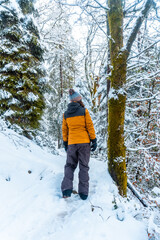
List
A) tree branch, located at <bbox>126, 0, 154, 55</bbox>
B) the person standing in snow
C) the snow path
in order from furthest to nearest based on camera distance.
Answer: the person standing in snow, tree branch, located at <bbox>126, 0, 154, 55</bbox>, the snow path

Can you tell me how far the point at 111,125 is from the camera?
3588mm

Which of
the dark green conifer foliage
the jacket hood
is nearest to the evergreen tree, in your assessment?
the dark green conifer foliage

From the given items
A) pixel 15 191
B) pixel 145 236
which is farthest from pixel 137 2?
pixel 15 191

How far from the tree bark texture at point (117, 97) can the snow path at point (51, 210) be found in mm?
388

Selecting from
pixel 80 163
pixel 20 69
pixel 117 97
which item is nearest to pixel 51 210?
pixel 80 163

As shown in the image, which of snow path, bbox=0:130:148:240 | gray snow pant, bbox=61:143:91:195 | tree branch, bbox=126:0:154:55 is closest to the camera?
snow path, bbox=0:130:148:240

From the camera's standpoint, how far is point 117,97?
3.40 meters

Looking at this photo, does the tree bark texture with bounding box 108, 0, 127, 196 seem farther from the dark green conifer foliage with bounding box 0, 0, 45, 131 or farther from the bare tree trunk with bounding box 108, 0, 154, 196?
the dark green conifer foliage with bounding box 0, 0, 45, 131

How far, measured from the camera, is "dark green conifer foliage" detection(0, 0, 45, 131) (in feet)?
18.7

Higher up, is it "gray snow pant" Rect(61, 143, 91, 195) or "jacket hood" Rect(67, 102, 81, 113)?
"jacket hood" Rect(67, 102, 81, 113)

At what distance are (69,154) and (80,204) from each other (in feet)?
3.40

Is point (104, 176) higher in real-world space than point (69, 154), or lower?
lower

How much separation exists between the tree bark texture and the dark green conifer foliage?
376 centimetres

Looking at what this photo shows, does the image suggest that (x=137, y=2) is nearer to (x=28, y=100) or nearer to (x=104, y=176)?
(x=104, y=176)
